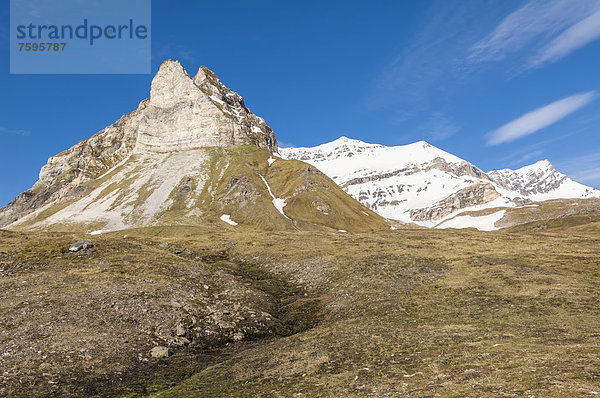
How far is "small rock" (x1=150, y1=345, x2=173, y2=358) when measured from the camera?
24.7m

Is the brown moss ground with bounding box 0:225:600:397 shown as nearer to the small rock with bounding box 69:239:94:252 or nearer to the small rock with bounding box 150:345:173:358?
the small rock with bounding box 150:345:173:358

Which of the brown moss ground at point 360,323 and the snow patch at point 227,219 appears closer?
the brown moss ground at point 360,323

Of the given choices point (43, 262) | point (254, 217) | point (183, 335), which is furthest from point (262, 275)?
point (254, 217)

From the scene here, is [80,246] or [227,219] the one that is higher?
[227,219]

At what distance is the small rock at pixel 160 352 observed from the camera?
2470 cm

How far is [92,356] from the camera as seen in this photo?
2288 cm

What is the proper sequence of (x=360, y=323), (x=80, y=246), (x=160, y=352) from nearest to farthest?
(x=160, y=352) → (x=360, y=323) → (x=80, y=246)

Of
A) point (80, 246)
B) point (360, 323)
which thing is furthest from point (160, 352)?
point (80, 246)

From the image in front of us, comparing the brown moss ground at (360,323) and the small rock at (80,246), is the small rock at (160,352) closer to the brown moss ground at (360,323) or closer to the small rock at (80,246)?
the brown moss ground at (360,323)

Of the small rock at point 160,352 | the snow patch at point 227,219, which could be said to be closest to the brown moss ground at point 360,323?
the small rock at point 160,352

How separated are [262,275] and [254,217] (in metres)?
125

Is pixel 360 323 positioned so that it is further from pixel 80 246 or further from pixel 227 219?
pixel 227 219

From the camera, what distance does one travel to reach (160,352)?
2494 cm

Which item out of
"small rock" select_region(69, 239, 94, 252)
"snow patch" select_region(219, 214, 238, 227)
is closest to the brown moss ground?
"small rock" select_region(69, 239, 94, 252)
